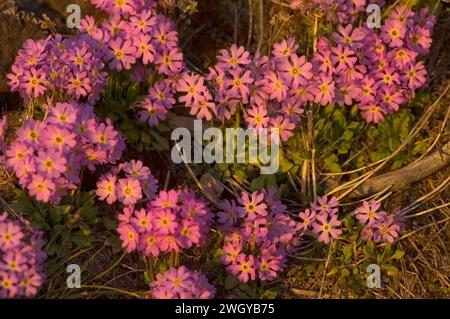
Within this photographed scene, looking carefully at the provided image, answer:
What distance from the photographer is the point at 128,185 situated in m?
3.90

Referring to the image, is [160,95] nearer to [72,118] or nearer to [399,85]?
[72,118]

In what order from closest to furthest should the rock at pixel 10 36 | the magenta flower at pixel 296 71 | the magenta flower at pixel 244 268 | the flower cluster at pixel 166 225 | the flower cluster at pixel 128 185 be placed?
the flower cluster at pixel 166 225, the magenta flower at pixel 244 268, the flower cluster at pixel 128 185, the magenta flower at pixel 296 71, the rock at pixel 10 36

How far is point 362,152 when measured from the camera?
4.55m

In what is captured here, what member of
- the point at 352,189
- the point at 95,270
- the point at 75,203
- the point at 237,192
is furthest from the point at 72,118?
the point at 352,189

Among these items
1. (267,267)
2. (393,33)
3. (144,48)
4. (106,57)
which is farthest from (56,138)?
(393,33)

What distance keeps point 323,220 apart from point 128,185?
3.79 feet

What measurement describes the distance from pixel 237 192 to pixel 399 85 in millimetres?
1232

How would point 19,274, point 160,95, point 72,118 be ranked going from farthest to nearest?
point 160,95, point 72,118, point 19,274

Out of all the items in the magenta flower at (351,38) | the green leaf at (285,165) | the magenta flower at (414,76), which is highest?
the magenta flower at (351,38)

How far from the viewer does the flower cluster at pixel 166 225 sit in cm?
366

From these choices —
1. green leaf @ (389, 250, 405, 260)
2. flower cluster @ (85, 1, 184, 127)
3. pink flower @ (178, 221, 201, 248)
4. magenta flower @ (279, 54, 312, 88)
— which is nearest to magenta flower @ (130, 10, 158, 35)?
flower cluster @ (85, 1, 184, 127)

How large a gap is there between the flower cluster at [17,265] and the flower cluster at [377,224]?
6.06 ft

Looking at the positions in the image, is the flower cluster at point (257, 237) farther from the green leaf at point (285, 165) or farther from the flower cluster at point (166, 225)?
the green leaf at point (285, 165)

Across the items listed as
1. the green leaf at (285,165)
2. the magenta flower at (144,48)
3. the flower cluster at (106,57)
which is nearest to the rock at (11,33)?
the flower cluster at (106,57)
